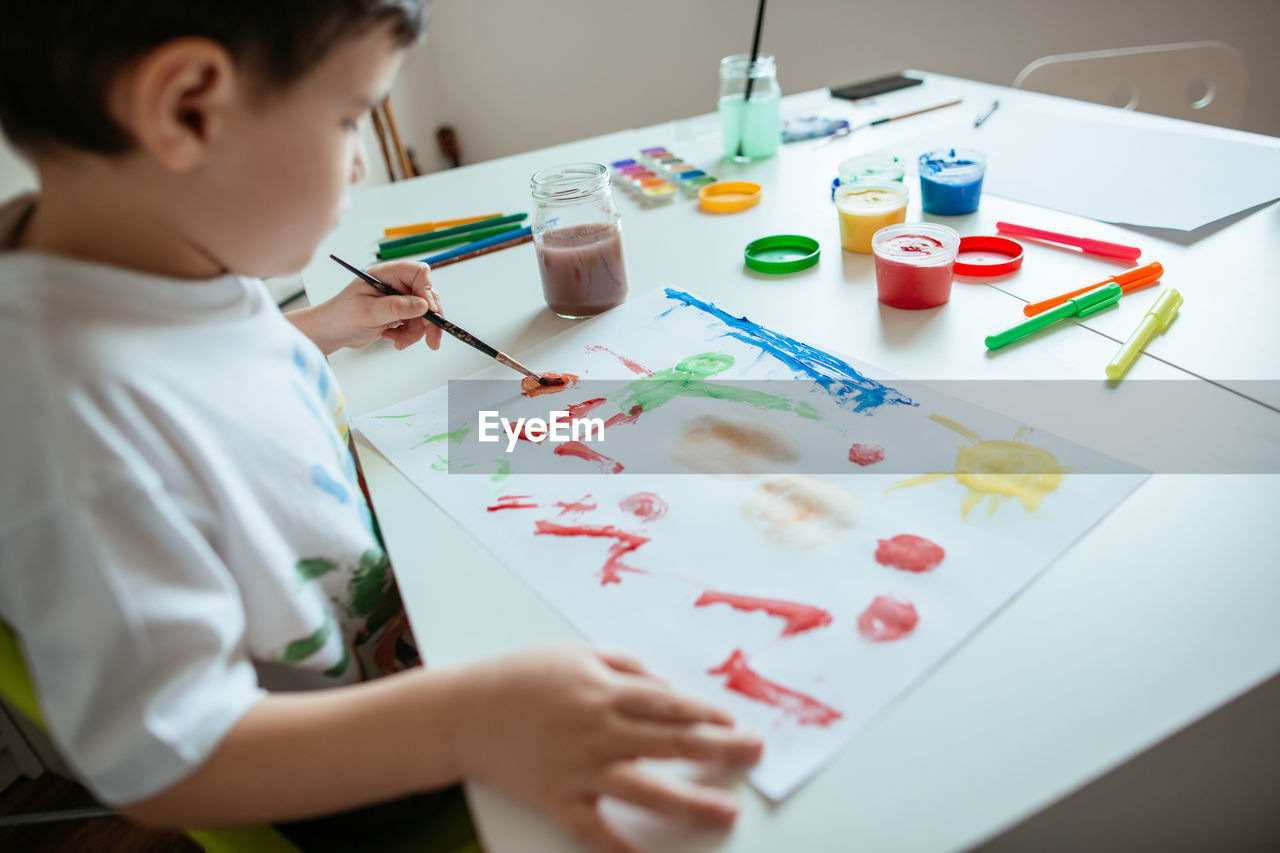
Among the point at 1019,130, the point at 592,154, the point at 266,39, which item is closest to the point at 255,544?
the point at 266,39

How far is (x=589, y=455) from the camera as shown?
63 cm

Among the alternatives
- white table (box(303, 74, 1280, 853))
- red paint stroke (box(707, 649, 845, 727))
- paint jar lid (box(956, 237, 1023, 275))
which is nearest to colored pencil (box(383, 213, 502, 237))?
white table (box(303, 74, 1280, 853))

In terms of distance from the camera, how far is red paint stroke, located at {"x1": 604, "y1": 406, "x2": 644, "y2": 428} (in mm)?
664

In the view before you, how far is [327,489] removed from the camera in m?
0.56

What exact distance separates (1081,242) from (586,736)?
732mm

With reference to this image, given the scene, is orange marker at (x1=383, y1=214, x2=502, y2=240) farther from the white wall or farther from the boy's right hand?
the white wall

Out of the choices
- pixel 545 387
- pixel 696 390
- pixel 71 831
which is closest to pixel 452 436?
pixel 545 387

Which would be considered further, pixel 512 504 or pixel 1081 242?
pixel 1081 242

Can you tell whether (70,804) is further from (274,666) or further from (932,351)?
(932,351)

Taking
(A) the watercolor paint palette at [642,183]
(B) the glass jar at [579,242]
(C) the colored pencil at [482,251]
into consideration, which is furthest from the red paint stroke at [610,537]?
(A) the watercolor paint palette at [642,183]

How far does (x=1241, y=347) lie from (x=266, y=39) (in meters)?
0.73

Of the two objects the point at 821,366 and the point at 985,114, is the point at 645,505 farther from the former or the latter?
the point at 985,114

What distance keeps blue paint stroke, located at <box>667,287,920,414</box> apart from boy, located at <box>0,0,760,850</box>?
0.33m

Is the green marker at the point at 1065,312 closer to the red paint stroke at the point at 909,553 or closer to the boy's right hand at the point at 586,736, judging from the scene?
the red paint stroke at the point at 909,553
